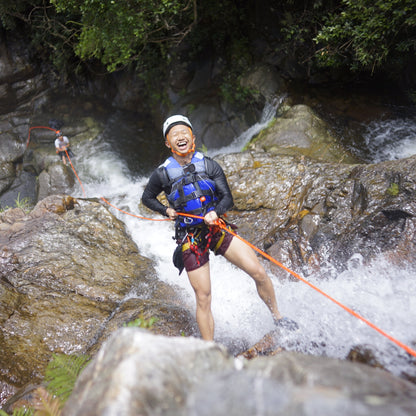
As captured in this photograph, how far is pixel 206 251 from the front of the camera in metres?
3.16

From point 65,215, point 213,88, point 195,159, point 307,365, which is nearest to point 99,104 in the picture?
point 213,88

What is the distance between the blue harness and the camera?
123 inches

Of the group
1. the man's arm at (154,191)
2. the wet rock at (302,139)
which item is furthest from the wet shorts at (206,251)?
the wet rock at (302,139)

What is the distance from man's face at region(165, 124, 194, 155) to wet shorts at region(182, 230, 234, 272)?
996 mm

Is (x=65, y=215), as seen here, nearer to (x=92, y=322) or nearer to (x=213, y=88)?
(x=92, y=322)

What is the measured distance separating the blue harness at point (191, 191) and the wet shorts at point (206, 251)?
0.88 ft

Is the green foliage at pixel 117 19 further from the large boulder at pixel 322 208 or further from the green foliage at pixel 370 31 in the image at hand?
the large boulder at pixel 322 208

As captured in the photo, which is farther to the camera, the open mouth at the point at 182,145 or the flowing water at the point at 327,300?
the open mouth at the point at 182,145

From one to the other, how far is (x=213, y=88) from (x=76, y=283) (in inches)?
343

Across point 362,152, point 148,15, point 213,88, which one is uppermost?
point 148,15

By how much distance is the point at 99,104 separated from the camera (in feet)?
46.8

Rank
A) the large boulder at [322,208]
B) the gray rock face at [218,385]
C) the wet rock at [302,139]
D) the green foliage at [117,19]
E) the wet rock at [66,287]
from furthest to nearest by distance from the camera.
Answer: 1. the green foliage at [117,19]
2. the wet rock at [302,139]
3. the large boulder at [322,208]
4. the wet rock at [66,287]
5. the gray rock face at [218,385]

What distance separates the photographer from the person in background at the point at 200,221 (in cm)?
309

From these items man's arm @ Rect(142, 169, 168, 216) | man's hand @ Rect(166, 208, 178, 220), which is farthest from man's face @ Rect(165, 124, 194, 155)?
man's hand @ Rect(166, 208, 178, 220)
